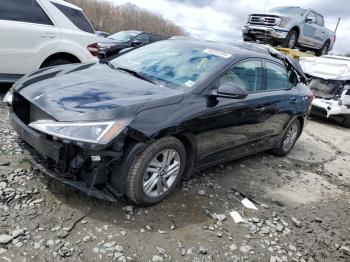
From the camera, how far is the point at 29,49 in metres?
5.91

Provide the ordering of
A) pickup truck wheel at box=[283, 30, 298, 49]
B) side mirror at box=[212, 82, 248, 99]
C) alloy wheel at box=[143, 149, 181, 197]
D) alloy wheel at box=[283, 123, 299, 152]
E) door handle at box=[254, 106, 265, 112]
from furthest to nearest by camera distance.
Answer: pickup truck wheel at box=[283, 30, 298, 49] → alloy wheel at box=[283, 123, 299, 152] → door handle at box=[254, 106, 265, 112] → side mirror at box=[212, 82, 248, 99] → alloy wheel at box=[143, 149, 181, 197]

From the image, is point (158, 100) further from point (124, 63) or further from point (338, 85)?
point (338, 85)

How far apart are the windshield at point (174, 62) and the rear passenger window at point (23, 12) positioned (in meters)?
2.22

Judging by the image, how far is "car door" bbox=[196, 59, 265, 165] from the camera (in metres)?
3.87

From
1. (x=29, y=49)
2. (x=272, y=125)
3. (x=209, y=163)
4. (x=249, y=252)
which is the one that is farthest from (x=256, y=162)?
(x=29, y=49)

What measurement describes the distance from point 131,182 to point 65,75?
56.8 inches

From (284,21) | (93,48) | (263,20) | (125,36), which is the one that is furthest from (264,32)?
(93,48)

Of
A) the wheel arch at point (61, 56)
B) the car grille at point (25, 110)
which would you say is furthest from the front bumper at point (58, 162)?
the wheel arch at point (61, 56)

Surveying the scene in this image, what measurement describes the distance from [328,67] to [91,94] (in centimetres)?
963

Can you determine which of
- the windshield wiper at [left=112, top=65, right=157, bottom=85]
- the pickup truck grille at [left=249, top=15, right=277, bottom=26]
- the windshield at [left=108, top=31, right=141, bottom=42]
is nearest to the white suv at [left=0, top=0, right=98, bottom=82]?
the windshield wiper at [left=112, top=65, right=157, bottom=85]

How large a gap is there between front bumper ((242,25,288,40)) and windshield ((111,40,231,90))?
975cm

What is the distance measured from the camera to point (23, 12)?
19.5ft

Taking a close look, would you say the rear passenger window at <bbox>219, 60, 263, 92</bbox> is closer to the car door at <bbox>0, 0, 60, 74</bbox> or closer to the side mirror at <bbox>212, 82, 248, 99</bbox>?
the side mirror at <bbox>212, 82, 248, 99</bbox>

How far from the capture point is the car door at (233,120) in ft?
12.7
